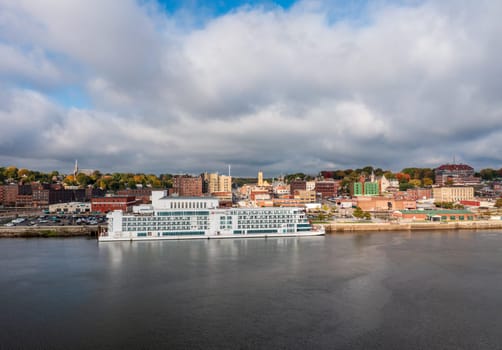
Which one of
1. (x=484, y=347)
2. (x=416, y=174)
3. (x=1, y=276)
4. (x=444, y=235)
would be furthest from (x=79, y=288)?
(x=416, y=174)

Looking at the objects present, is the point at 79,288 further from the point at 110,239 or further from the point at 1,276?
the point at 110,239

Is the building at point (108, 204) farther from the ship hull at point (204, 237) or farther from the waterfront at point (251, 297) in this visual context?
the waterfront at point (251, 297)

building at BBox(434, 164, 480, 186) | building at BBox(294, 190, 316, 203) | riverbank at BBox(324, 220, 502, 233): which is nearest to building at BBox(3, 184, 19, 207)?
building at BBox(294, 190, 316, 203)

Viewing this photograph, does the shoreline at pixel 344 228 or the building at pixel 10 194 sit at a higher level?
the building at pixel 10 194

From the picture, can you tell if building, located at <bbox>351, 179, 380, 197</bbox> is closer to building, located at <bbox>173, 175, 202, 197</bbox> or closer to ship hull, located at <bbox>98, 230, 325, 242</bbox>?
building, located at <bbox>173, 175, 202, 197</bbox>

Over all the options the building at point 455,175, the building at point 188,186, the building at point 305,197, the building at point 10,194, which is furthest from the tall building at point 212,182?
the building at point 455,175
